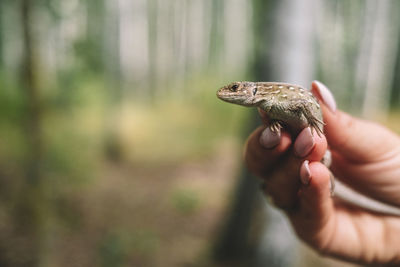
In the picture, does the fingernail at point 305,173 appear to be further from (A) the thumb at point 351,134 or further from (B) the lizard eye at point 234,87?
(B) the lizard eye at point 234,87

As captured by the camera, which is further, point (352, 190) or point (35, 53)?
point (35, 53)

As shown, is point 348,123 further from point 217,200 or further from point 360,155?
point 217,200

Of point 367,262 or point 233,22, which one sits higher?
point 233,22

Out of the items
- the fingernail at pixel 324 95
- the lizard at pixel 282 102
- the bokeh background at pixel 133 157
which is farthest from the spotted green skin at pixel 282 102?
the bokeh background at pixel 133 157

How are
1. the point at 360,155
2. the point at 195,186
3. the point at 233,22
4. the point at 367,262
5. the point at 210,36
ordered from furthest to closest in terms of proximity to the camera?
the point at 210,36 < the point at 233,22 < the point at 195,186 < the point at 367,262 < the point at 360,155

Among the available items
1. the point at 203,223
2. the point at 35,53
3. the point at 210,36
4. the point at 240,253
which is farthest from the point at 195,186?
the point at 210,36

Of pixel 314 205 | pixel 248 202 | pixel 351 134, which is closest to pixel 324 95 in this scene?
pixel 351 134

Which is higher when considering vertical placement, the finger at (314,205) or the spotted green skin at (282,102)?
the spotted green skin at (282,102)
